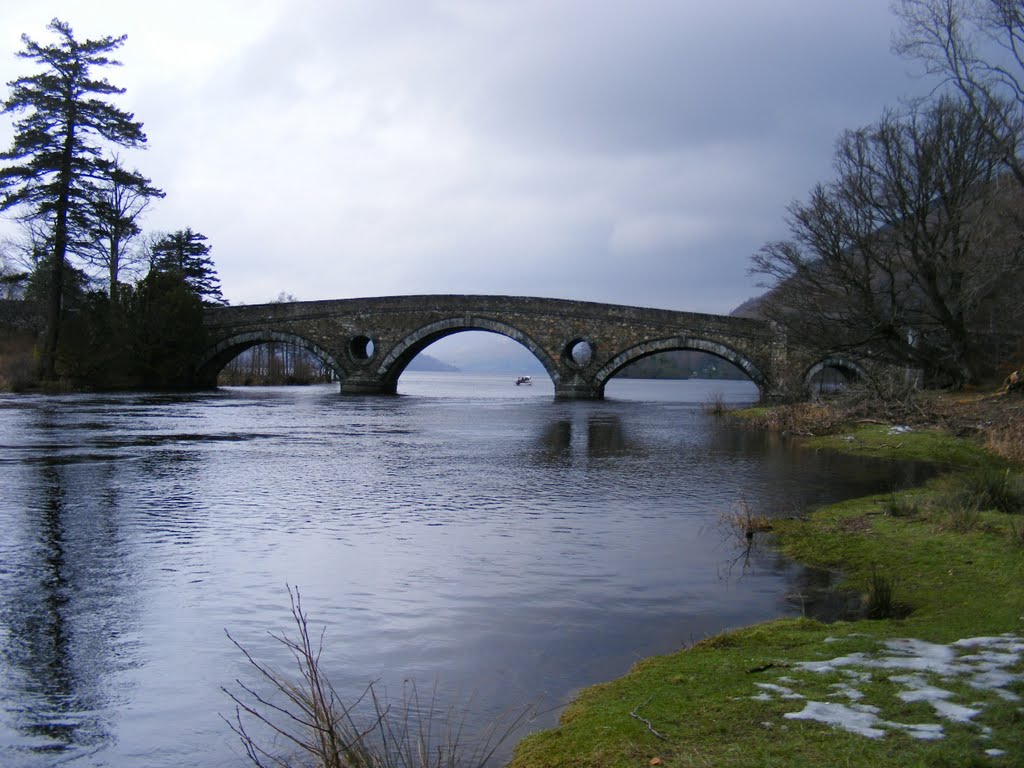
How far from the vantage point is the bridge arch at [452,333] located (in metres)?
41.3

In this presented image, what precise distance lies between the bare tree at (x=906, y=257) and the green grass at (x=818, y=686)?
16.0 metres

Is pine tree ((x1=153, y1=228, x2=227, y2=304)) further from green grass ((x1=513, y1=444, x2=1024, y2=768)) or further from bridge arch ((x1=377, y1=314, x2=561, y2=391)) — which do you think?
green grass ((x1=513, y1=444, x2=1024, y2=768))

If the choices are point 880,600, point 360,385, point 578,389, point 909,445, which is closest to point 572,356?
point 578,389

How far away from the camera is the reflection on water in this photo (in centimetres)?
478

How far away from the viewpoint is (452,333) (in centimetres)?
4419

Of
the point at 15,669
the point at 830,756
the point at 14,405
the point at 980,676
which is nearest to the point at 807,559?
the point at 980,676

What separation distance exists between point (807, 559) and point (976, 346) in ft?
63.6

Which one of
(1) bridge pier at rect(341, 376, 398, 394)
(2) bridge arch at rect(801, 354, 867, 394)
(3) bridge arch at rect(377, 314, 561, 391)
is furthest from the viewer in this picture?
(1) bridge pier at rect(341, 376, 398, 394)

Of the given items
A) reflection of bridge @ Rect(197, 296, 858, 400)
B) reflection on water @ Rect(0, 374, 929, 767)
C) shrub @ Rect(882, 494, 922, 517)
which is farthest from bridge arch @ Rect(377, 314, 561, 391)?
shrub @ Rect(882, 494, 922, 517)

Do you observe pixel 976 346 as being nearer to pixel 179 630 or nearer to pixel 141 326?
pixel 179 630

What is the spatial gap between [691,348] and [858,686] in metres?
34.8

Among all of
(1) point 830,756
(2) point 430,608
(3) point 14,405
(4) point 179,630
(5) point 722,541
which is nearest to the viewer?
(1) point 830,756

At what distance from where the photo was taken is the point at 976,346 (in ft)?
78.4

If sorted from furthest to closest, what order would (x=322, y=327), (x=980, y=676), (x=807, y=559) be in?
1. (x=322, y=327)
2. (x=807, y=559)
3. (x=980, y=676)
